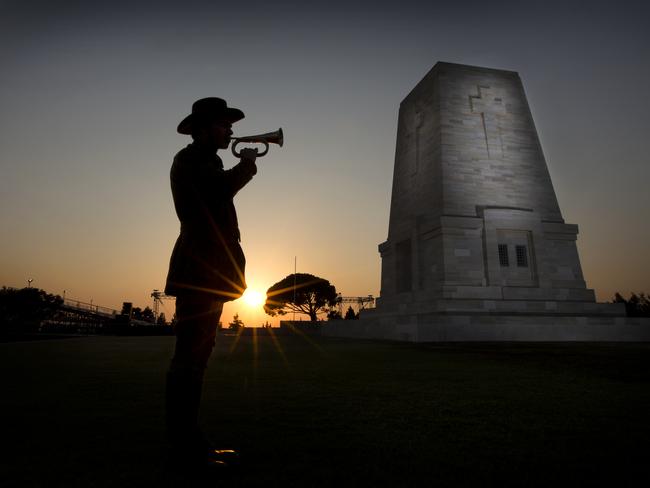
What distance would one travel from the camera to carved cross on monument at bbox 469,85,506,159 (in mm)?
22094

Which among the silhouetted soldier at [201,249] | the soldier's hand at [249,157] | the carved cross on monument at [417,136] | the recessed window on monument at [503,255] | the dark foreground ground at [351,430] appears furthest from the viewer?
the carved cross on monument at [417,136]

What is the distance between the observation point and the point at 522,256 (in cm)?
2091

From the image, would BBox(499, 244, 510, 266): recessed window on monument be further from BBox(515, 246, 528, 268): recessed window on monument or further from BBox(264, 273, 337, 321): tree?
BBox(264, 273, 337, 321): tree

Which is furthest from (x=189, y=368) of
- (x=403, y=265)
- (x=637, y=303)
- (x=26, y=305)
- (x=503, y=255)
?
(x=26, y=305)

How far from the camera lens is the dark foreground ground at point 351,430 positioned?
2115 millimetres

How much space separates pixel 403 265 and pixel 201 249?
878 inches

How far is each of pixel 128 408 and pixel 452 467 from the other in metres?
2.97

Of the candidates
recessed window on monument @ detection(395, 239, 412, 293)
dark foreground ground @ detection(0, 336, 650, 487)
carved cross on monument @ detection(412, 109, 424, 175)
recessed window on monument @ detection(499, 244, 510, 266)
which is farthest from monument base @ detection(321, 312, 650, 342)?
dark foreground ground @ detection(0, 336, 650, 487)

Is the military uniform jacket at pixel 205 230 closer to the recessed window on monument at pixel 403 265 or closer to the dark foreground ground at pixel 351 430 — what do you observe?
the dark foreground ground at pixel 351 430

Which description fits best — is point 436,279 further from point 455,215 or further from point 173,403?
point 173,403

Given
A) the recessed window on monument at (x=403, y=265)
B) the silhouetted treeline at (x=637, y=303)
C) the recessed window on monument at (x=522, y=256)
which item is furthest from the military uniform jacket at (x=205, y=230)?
the silhouetted treeline at (x=637, y=303)

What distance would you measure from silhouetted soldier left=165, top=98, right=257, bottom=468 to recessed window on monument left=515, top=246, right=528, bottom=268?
2086cm

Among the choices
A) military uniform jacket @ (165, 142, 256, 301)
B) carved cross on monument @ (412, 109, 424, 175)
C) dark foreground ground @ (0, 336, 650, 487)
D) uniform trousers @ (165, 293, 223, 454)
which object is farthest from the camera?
carved cross on monument @ (412, 109, 424, 175)

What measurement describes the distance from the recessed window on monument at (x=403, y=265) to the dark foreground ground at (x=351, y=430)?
18072 mm
